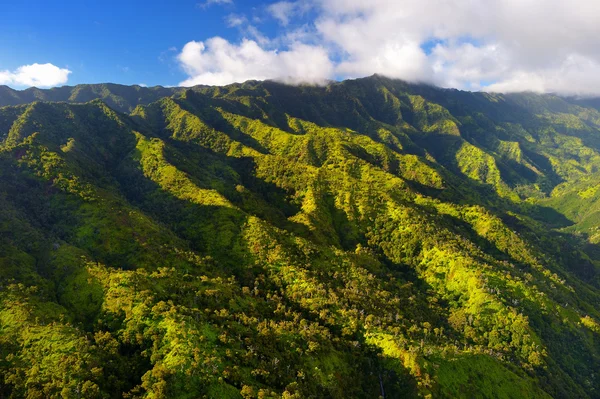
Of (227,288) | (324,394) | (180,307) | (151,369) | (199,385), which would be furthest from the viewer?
(227,288)

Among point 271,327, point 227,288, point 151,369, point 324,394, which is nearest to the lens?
point 151,369

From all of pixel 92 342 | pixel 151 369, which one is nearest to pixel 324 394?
pixel 151 369

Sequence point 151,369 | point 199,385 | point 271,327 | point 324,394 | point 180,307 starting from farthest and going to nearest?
point 271,327 → point 180,307 → point 324,394 → point 151,369 → point 199,385

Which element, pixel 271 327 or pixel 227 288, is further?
pixel 227 288

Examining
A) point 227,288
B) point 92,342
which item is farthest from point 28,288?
point 227,288

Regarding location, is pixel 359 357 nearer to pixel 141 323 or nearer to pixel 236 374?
pixel 236 374

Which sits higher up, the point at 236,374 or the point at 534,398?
the point at 236,374

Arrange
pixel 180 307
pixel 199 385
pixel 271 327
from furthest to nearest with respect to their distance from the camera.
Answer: pixel 271 327 → pixel 180 307 → pixel 199 385

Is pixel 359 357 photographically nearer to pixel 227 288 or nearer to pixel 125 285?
pixel 227 288

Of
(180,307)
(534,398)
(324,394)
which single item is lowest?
(534,398)
